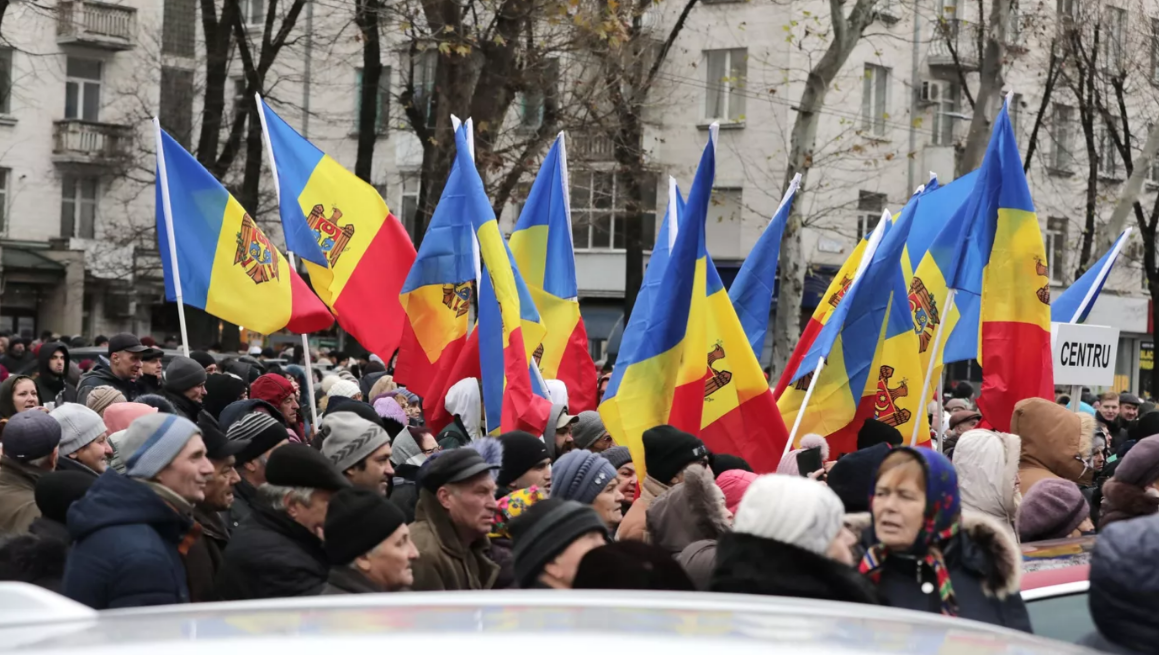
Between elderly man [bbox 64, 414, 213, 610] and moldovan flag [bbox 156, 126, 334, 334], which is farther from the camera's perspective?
moldovan flag [bbox 156, 126, 334, 334]

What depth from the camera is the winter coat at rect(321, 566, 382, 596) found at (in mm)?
4473

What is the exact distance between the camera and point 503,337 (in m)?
9.39

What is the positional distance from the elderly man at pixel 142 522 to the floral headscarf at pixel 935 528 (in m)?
2.09

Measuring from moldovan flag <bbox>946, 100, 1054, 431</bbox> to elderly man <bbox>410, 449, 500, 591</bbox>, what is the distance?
4.86 m

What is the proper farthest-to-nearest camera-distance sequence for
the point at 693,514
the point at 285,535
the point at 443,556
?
1. the point at 693,514
2. the point at 443,556
3. the point at 285,535

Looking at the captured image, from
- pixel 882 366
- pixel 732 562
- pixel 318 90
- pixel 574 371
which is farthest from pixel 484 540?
pixel 318 90

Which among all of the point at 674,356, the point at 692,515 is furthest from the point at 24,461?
the point at 674,356

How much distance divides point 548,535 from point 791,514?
74 centimetres

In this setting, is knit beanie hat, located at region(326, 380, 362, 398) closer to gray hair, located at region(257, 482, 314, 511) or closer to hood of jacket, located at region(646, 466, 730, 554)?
hood of jacket, located at region(646, 466, 730, 554)

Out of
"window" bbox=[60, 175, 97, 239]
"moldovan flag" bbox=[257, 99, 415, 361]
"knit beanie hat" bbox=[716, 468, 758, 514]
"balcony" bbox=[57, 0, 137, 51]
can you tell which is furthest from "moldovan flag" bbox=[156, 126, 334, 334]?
"window" bbox=[60, 175, 97, 239]

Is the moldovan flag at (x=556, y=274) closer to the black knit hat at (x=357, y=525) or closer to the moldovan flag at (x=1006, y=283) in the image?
the moldovan flag at (x=1006, y=283)

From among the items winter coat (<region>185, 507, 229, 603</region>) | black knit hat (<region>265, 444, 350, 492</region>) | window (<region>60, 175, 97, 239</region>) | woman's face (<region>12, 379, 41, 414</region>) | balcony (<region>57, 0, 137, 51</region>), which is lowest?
winter coat (<region>185, 507, 229, 603</region>)

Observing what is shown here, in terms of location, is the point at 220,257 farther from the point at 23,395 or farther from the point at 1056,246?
the point at 1056,246

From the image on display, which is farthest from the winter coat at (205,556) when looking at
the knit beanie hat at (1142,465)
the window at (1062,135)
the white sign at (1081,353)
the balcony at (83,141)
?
the balcony at (83,141)
